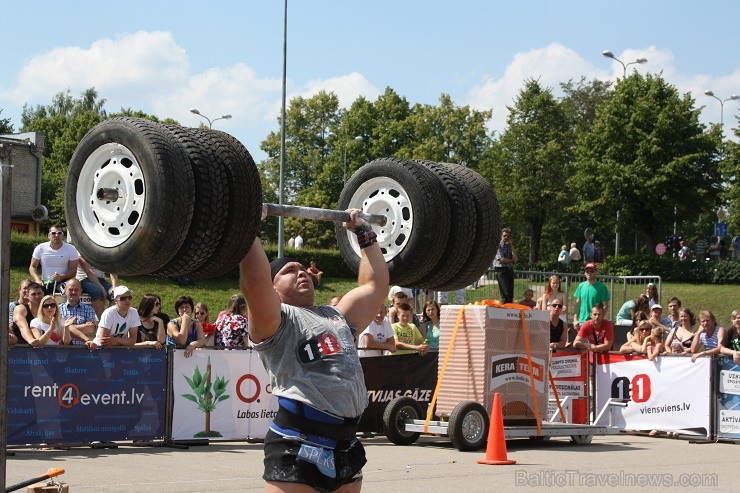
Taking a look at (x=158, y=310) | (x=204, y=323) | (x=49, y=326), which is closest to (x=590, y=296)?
(x=204, y=323)

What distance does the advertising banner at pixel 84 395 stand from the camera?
11.5 metres

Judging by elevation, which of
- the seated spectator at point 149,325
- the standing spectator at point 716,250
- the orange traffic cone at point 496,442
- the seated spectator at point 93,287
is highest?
the standing spectator at point 716,250

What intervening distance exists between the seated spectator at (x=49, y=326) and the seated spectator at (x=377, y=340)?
12.9 ft

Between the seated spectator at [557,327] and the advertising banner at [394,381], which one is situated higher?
the seated spectator at [557,327]

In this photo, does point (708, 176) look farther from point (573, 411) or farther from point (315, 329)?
point (315, 329)

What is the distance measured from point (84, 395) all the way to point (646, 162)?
44.5m

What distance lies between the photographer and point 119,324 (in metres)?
12.5

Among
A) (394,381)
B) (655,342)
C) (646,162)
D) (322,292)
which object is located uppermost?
(646,162)

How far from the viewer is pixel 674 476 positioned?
10.9 metres

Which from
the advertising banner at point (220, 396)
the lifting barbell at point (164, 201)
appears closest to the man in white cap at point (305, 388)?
the lifting barbell at point (164, 201)

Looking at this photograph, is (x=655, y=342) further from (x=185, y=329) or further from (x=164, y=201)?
(x=164, y=201)

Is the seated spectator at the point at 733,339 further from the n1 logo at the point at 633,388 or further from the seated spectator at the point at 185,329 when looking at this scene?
the seated spectator at the point at 185,329

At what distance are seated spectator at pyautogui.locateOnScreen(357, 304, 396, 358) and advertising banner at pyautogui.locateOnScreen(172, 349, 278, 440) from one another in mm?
1553

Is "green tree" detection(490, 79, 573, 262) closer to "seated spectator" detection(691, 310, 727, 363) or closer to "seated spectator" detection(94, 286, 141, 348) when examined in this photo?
"seated spectator" detection(691, 310, 727, 363)
